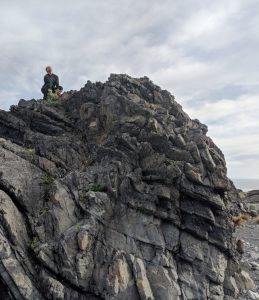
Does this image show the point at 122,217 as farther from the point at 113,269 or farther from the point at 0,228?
the point at 0,228

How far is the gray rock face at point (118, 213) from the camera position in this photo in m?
18.6

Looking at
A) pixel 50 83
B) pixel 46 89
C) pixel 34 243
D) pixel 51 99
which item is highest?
pixel 50 83

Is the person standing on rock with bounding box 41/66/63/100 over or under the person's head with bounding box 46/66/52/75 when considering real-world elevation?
under

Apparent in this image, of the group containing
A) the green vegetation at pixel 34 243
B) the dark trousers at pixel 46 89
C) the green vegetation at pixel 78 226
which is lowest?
the green vegetation at pixel 34 243

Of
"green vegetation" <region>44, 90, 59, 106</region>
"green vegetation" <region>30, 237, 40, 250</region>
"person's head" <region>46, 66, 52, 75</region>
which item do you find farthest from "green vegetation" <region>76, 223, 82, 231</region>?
"person's head" <region>46, 66, 52, 75</region>

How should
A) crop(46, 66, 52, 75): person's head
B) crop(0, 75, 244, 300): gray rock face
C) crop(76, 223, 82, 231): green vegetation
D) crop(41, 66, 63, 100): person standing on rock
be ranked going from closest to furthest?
crop(0, 75, 244, 300): gray rock face, crop(76, 223, 82, 231): green vegetation, crop(46, 66, 52, 75): person's head, crop(41, 66, 63, 100): person standing on rock

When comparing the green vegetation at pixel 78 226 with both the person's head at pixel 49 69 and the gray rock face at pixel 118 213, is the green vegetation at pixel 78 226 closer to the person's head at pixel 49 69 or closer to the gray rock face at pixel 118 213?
the gray rock face at pixel 118 213

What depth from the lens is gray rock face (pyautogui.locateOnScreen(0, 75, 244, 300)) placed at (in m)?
18.6

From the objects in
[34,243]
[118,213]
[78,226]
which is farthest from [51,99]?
[34,243]

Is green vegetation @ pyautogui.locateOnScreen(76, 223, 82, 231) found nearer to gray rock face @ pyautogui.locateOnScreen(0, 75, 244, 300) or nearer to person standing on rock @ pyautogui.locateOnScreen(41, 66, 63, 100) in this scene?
gray rock face @ pyautogui.locateOnScreen(0, 75, 244, 300)

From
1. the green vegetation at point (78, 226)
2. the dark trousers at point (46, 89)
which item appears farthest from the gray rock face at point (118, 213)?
the dark trousers at point (46, 89)

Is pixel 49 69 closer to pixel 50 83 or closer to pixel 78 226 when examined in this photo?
pixel 50 83

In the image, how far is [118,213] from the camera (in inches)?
827

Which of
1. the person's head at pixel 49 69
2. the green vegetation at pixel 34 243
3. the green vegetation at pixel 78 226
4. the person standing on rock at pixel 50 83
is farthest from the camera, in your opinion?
the person standing on rock at pixel 50 83
